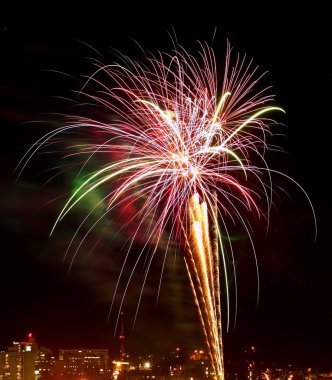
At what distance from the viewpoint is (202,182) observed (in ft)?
26.9

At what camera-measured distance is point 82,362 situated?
3747 centimetres

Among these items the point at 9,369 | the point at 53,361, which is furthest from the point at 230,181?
the point at 53,361

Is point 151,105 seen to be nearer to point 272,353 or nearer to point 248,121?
point 248,121

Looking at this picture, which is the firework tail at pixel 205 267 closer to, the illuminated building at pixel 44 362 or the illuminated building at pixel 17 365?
the illuminated building at pixel 17 365

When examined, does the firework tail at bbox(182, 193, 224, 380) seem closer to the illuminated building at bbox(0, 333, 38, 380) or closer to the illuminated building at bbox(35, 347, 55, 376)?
the illuminated building at bbox(0, 333, 38, 380)

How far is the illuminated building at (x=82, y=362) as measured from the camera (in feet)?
121

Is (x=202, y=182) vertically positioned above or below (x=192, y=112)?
below

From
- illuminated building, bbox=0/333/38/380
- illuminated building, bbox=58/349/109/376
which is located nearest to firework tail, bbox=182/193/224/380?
illuminated building, bbox=0/333/38/380

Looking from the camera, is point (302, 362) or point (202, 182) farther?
point (302, 362)

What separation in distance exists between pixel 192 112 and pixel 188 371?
14.7 metres

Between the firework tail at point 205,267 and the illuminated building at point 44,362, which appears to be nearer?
the firework tail at point 205,267

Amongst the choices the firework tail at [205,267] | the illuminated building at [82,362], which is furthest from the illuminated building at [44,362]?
the firework tail at [205,267]

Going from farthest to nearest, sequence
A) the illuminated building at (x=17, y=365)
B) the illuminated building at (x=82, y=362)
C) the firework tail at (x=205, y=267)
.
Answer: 1. the illuminated building at (x=82, y=362)
2. the illuminated building at (x=17, y=365)
3. the firework tail at (x=205, y=267)

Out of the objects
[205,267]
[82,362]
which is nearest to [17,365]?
[82,362]
